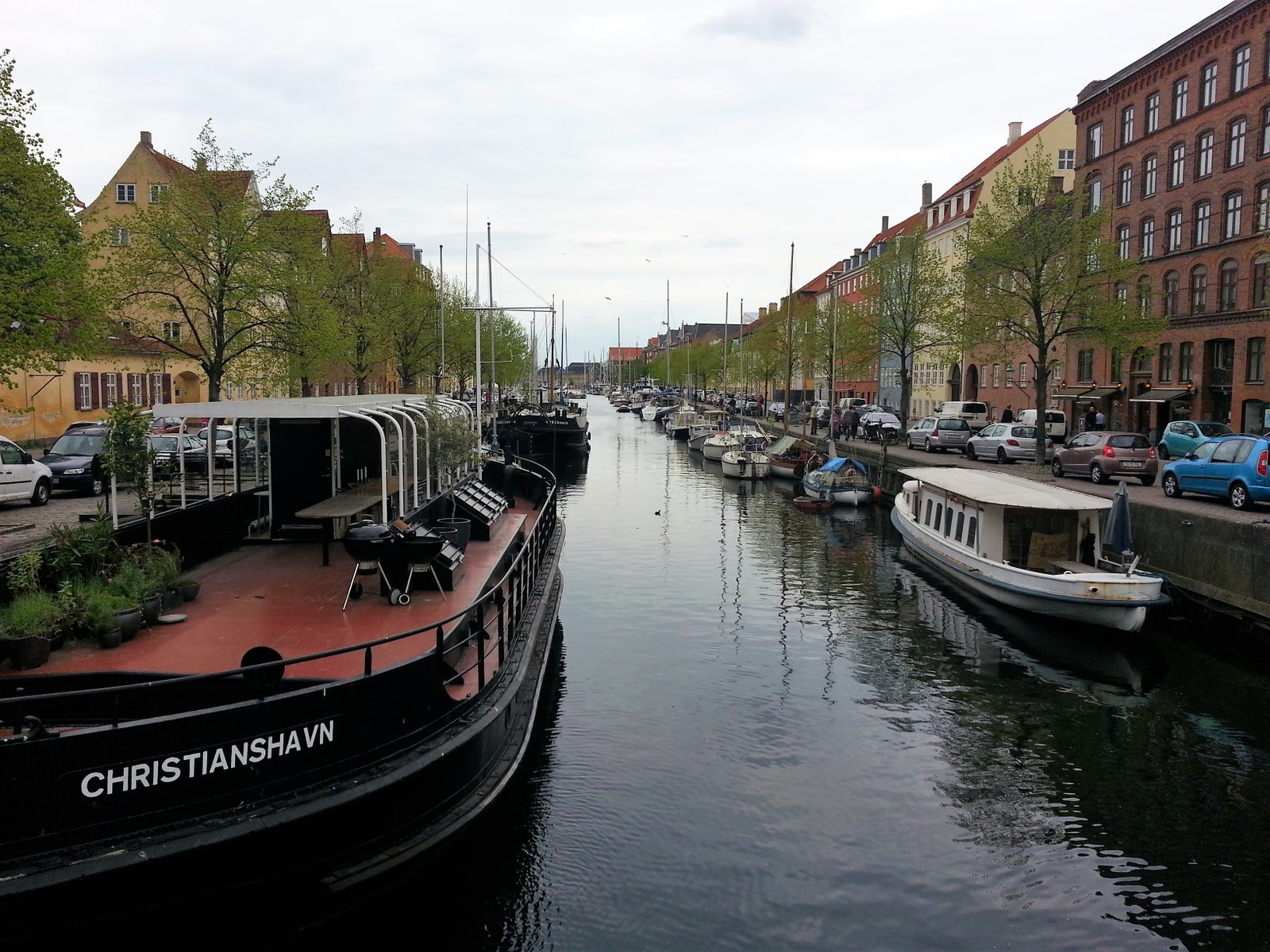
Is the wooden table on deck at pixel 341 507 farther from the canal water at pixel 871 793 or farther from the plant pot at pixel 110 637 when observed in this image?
the canal water at pixel 871 793

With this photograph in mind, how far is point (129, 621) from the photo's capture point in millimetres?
8922

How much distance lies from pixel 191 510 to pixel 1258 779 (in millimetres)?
13371

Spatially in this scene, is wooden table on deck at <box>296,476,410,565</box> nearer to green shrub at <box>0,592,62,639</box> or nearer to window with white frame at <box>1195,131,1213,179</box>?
green shrub at <box>0,592,62,639</box>

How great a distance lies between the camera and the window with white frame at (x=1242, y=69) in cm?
4034

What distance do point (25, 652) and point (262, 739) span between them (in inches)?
113

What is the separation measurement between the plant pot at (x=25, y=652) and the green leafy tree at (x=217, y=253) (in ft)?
71.0

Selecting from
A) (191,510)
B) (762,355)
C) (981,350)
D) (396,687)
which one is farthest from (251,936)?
(762,355)

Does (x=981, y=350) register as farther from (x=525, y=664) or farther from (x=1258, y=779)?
(x=525, y=664)

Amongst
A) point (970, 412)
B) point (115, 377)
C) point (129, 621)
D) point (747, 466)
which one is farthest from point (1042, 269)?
point (115, 377)

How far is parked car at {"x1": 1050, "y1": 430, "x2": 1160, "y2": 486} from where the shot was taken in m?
27.5

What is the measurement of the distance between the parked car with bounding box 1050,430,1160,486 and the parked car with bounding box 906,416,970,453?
12.8m

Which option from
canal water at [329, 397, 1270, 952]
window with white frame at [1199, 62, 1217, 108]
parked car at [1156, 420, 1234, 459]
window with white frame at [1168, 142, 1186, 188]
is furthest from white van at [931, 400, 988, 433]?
canal water at [329, 397, 1270, 952]

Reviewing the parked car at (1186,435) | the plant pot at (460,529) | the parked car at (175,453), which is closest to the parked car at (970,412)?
the parked car at (1186,435)

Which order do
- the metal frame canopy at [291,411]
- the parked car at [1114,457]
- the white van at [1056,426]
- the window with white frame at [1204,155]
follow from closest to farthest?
1. the metal frame canopy at [291,411]
2. the parked car at [1114,457]
3. the window with white frame at [1204,155]
4. the white van at [1056,426]
